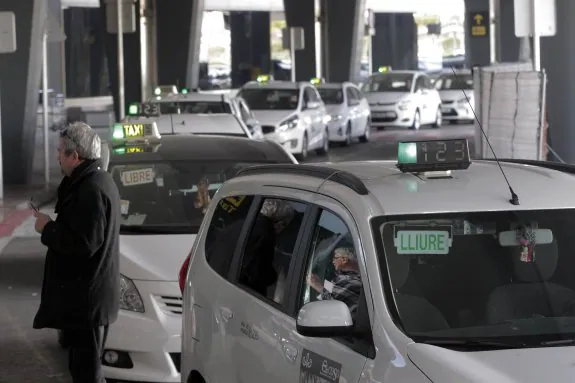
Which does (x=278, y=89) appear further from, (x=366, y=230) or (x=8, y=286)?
(x=366, y=230)

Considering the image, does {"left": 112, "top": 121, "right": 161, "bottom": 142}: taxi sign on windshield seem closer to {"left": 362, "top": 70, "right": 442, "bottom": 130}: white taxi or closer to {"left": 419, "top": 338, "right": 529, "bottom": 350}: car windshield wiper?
{"left": 419, "top": 338, "right": 529, "bottom": 350}: car windshield wiper

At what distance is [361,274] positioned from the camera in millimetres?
4664

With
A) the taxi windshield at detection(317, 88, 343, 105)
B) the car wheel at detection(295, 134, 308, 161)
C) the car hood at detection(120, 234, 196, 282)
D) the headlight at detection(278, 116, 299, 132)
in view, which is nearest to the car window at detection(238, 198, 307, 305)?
the car hood at detection(120, 234, 196, 282)

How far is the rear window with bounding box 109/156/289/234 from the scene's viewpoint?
967 cm

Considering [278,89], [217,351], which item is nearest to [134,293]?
[217,351]

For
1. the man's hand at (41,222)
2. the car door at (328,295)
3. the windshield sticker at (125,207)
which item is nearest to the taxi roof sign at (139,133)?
the windshield sticker at (125,207)

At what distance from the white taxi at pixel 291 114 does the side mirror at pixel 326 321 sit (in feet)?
76.1

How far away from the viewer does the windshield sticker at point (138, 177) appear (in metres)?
9.88

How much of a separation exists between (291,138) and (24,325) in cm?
1751

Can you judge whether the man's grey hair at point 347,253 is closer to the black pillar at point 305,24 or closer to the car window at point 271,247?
the car window at point 271,247

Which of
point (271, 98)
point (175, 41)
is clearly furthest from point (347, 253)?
point (175, 41)

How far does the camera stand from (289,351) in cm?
503

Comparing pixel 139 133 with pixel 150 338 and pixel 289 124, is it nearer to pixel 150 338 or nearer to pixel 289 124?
pixel 150 338

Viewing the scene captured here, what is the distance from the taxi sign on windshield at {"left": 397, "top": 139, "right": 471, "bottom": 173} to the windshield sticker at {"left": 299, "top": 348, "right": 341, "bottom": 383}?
0.86 meters
